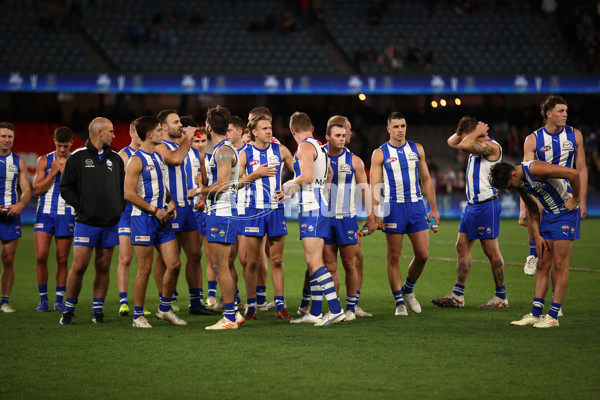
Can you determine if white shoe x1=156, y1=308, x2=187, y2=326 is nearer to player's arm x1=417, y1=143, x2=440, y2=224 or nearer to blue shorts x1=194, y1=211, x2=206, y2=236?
blue shorts x1=194, y1=211, x2=206, y2=236

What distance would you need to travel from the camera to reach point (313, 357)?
6.62 metres

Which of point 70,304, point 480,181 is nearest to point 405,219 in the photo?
point 480,181

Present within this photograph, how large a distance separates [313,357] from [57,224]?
15.1 ft

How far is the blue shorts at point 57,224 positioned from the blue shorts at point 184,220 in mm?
1465

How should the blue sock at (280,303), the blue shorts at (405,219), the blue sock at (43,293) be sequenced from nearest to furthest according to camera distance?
the blue sock at (280,303), the blue shorts at (405,219), the blue sock at (43,293)

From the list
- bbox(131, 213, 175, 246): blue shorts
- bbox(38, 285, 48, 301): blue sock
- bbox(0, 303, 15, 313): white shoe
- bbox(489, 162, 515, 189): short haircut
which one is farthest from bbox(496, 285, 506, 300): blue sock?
bbox(0, 303, 15, 313): white shoe

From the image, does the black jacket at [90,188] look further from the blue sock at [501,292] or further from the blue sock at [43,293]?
the blue sock at [501,292]

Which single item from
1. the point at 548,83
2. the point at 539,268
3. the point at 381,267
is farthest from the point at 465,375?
the point at 548,83

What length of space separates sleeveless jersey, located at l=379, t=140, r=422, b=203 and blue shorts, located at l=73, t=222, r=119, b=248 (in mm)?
3249

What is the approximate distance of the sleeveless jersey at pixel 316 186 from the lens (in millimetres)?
8109

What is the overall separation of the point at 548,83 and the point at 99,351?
2735 centimetres

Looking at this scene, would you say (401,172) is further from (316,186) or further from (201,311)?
(201,311)

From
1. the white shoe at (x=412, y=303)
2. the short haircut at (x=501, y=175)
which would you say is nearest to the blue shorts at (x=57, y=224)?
the white shoe at (x=412, y=303)

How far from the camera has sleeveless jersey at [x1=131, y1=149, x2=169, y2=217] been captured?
8336 mm
